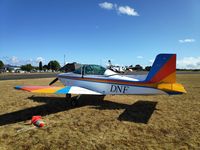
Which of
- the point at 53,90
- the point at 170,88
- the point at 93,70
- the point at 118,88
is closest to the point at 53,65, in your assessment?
the point at 93,70

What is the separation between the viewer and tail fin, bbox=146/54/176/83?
7.87 meters

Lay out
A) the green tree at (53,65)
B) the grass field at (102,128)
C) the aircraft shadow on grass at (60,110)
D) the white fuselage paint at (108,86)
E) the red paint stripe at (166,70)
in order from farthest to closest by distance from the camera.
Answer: the green tree at (53,65), the white fuselage paint at (108,86), the red paint stripe at (166,70), the aircraft shadow on grass at (60,110), the grass field at (102,128)

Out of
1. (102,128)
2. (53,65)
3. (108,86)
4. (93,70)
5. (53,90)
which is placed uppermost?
(53,65)

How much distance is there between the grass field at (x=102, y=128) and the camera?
15.8 ft

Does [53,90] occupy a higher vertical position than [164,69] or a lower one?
lower

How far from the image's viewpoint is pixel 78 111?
820 centimetres

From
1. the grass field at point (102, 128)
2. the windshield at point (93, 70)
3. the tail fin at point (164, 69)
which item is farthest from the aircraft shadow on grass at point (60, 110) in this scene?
the windshield at point (93, 70)

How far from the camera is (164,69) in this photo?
317 inches

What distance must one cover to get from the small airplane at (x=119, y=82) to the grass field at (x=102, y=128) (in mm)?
902

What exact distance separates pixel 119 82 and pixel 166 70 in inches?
90.3

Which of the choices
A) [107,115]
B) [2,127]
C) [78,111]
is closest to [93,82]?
[78,111]

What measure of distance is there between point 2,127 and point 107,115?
12.7 feet

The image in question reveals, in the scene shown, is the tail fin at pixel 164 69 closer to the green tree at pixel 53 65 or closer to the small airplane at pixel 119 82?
the small airplane at pixel 119 82

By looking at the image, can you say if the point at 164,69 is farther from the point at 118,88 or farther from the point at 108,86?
the point at 108,86
